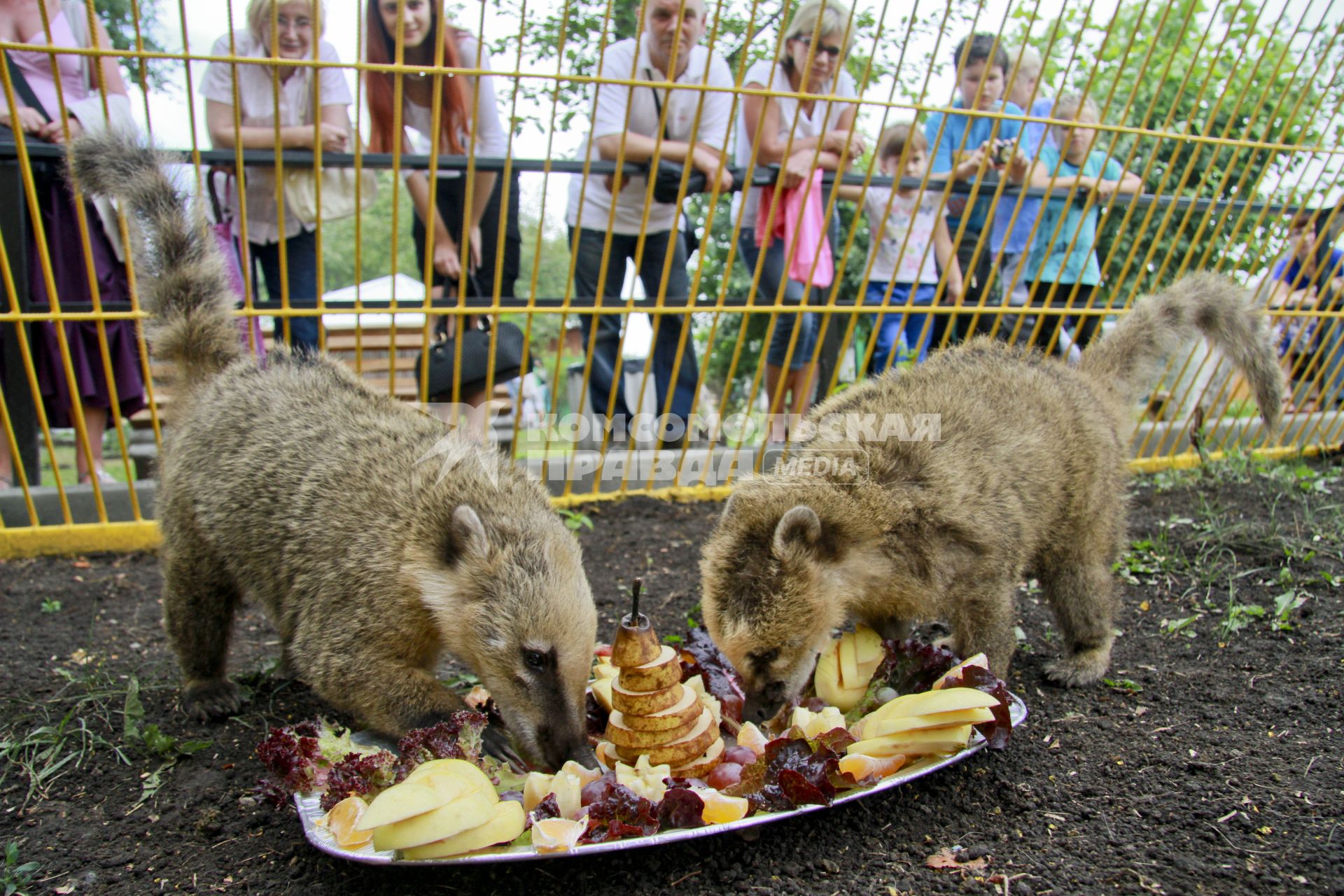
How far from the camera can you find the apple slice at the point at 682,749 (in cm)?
278

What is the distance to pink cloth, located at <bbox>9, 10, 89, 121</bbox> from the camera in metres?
4.98

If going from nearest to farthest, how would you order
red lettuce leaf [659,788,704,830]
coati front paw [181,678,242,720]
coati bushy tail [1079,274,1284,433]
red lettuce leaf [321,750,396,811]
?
red lettuce leaf [659,788,704,830] → red lettuce leaf [321,750,396,811] → coati front paw [181,678,242,720] → coati bushy tail [1079,274,1284,433]

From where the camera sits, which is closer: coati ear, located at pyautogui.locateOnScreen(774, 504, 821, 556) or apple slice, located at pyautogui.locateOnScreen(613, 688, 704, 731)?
apple slice, located at pyautogui.locateOnScreen(613, 688, 704, 731)

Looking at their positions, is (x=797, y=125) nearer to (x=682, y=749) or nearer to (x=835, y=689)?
(x=835, y=689)

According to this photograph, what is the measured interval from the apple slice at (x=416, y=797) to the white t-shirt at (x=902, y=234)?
197 inches

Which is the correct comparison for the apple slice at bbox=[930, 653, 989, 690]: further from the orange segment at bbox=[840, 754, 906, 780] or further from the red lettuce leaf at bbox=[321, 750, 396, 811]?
the red lettuce leaf at bbox=[321, 750, 396, 811]

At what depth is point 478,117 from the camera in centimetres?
561

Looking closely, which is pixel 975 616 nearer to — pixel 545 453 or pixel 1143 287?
pixel 545 453

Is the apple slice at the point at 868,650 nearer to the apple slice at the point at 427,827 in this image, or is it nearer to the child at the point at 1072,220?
the apple slice at the point at 427,827

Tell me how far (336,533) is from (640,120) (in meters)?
3.60

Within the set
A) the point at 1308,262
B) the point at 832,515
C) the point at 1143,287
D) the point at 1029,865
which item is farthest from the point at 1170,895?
the point at 1143,287

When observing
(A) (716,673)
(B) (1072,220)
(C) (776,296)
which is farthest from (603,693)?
(B) (1072,220)

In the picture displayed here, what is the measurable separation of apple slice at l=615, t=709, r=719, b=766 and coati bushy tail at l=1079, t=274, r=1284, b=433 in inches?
104

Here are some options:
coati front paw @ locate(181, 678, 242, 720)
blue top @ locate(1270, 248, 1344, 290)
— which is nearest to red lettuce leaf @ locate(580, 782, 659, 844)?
coati front paw @ locate(181, 678, 242, 720)
